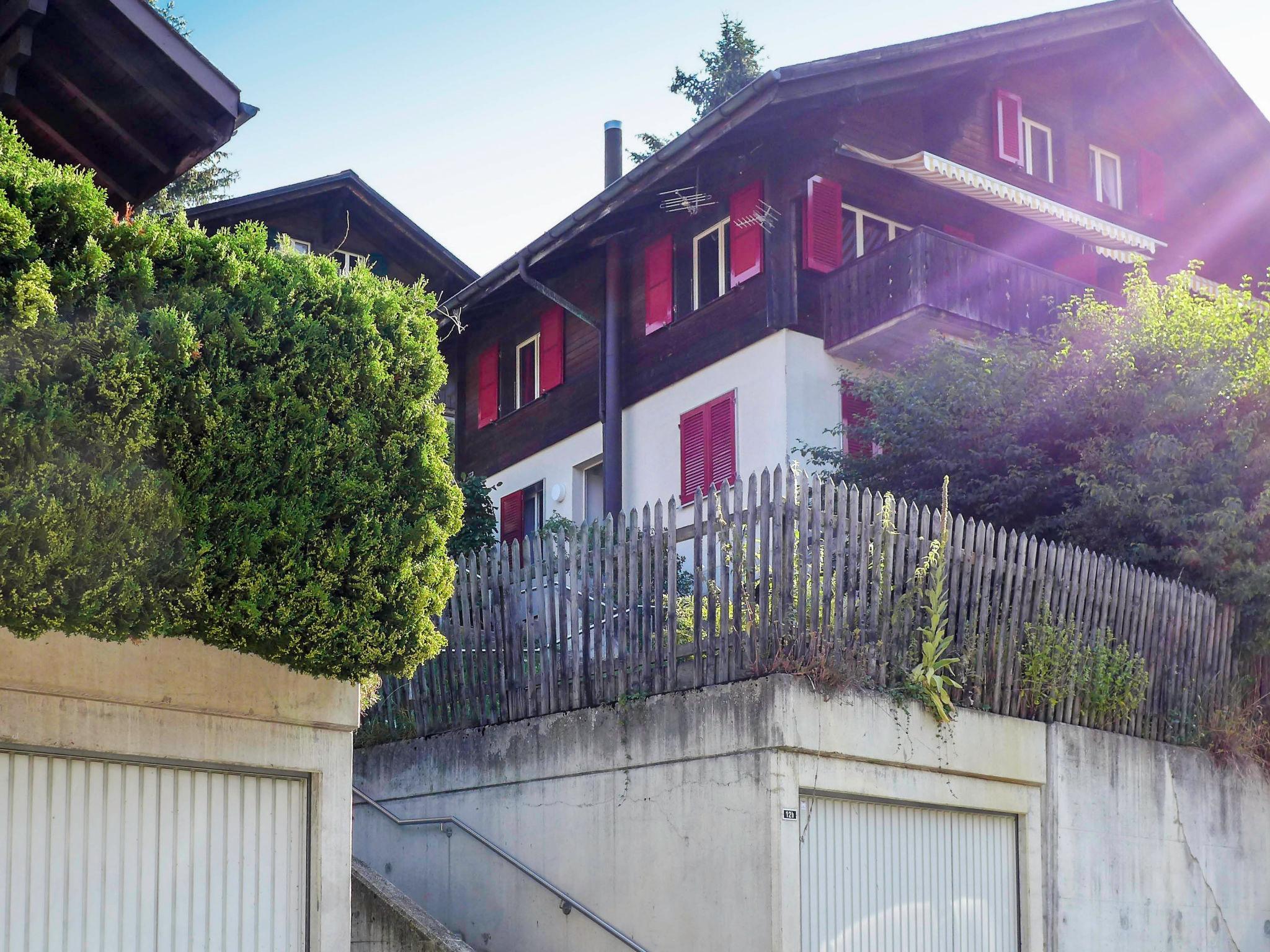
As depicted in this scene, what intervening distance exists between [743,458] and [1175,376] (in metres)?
5.91

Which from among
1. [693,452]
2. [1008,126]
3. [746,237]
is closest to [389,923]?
[693,452]

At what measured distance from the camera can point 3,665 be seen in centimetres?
753

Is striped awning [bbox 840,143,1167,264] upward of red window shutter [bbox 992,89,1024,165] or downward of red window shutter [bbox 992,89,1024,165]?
downward

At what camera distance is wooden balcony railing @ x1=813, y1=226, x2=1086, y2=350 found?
1764 cm

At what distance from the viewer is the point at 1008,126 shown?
21797 millimetres

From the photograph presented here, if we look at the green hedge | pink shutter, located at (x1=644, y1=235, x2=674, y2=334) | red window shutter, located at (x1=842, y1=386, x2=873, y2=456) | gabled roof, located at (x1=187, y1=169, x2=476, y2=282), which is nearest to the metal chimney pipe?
gabled roof, located at (x1=187, y1=169, x2=476, y2=282)

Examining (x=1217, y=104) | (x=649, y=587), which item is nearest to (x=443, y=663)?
(x=649, y=587)

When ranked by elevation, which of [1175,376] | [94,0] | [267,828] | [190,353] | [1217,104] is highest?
[1217,104]

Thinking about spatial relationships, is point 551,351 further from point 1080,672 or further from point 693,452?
point 1080,672

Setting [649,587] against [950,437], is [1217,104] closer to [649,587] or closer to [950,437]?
[950,437]

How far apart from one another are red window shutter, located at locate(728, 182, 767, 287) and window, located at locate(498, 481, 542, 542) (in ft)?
18.4

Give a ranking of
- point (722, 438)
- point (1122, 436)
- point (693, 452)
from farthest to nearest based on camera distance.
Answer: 1. point (693, 452)
2. point (722, 438)
3. point (1122, 436)

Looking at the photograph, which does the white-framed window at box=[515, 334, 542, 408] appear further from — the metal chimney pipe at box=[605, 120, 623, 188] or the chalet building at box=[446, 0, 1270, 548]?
the metal chimney pipe at box=[605, 120, 623, 188]

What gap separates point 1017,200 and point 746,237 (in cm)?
350
